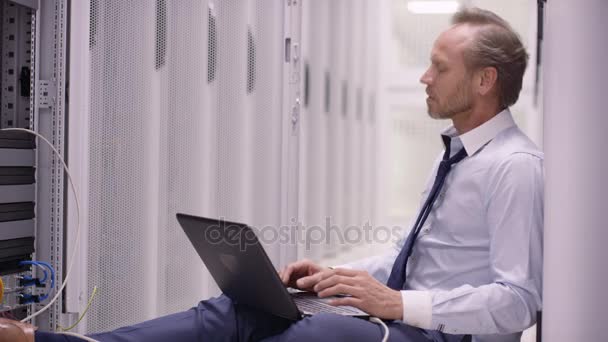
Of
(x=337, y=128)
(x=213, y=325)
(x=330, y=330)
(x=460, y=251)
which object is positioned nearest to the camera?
(x=330, y=330)

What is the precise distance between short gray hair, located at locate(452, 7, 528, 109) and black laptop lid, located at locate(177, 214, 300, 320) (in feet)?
2.44

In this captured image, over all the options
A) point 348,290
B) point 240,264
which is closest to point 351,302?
point 348,290

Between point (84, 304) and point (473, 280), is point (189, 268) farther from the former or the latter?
point (473, 280)

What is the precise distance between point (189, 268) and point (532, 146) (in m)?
1.23

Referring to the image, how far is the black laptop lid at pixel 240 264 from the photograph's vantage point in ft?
3.50

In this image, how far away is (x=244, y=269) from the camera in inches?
44.8

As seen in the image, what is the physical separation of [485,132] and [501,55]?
0.19 metres

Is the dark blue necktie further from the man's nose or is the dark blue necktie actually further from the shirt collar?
the man's nose

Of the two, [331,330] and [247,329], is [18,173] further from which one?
[331,330]

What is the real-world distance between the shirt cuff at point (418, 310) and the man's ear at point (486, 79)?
21.5 inches

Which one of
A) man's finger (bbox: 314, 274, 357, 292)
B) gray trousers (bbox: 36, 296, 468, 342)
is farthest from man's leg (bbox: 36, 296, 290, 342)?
man's finger (bbox: 314, 274, 357, 292)

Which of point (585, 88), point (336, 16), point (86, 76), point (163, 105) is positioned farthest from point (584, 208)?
point (336, 16)

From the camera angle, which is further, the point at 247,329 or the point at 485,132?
the point at 485,132

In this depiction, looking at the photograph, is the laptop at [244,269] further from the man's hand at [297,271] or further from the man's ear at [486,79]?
the man's ear at [486,79]
